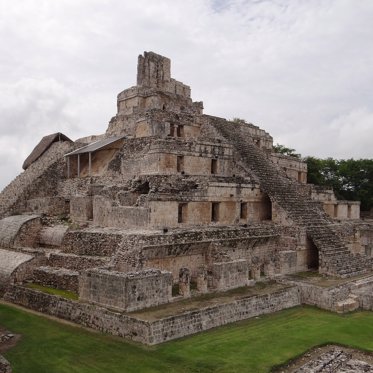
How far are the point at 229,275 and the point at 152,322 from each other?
483 centimetres

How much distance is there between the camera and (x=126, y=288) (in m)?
12.8

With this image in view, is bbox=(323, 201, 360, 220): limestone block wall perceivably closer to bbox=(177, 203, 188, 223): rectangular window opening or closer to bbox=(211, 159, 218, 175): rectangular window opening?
bbox=(211, 159, 218, 175): rectangular window opening

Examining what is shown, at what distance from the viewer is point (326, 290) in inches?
639

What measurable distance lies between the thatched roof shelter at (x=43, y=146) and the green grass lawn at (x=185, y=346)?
14.8m

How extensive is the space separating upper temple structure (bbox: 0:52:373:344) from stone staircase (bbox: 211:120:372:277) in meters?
0.07

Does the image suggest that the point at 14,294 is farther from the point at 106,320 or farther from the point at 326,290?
the point at 326,290

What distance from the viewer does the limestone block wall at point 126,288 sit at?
1295 cm

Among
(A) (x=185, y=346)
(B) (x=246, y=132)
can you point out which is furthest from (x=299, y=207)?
(A) (x=185, y=346)

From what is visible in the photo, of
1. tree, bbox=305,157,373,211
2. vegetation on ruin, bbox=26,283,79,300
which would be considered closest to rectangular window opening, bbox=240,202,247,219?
vegetation on ruin, bbox=26,283,79,300

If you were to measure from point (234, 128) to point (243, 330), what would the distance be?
14.6 m

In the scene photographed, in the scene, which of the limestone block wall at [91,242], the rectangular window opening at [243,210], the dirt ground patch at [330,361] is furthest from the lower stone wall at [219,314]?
the rectangular window opening at [243,210]

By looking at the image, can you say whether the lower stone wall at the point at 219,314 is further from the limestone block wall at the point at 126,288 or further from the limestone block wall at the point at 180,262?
the limestone block wall at the point at 180,262

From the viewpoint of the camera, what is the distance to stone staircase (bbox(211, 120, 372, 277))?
63.1ft

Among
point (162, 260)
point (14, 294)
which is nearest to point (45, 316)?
point (14, 294)
